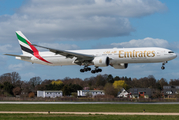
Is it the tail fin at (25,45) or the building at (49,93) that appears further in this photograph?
the building at (49,93)

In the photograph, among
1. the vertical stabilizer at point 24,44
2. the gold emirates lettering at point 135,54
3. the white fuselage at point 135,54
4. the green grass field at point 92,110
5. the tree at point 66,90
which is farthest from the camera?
the tree at point 66,90

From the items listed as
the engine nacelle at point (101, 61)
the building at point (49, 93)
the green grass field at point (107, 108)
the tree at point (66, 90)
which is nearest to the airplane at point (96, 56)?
the engine nacelle at point (101, 61)

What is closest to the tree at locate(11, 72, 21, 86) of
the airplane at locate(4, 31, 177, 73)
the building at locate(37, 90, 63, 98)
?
the building at locate(37, 90, 63, 98)

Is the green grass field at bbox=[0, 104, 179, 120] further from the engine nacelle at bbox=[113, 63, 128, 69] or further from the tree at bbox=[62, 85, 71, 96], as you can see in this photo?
the tree at bbox=[62, 85, 71, 96]

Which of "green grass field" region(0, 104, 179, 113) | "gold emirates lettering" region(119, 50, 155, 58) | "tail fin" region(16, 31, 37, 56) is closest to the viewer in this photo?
"green grass field" region(0, 104, 179, 113)

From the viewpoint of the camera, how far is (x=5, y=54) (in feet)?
191

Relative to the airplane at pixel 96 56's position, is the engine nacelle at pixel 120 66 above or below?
below

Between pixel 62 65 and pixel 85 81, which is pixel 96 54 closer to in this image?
pixel 62 65

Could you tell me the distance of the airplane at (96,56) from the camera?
5311 cm

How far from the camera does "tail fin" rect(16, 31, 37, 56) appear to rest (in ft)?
214

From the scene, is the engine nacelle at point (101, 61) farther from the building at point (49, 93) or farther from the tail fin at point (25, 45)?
the building at point (49, 93)

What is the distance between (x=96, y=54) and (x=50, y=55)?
36.6 ft

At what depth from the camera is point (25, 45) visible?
66.9 metres

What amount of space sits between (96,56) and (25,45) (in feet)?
64.3
